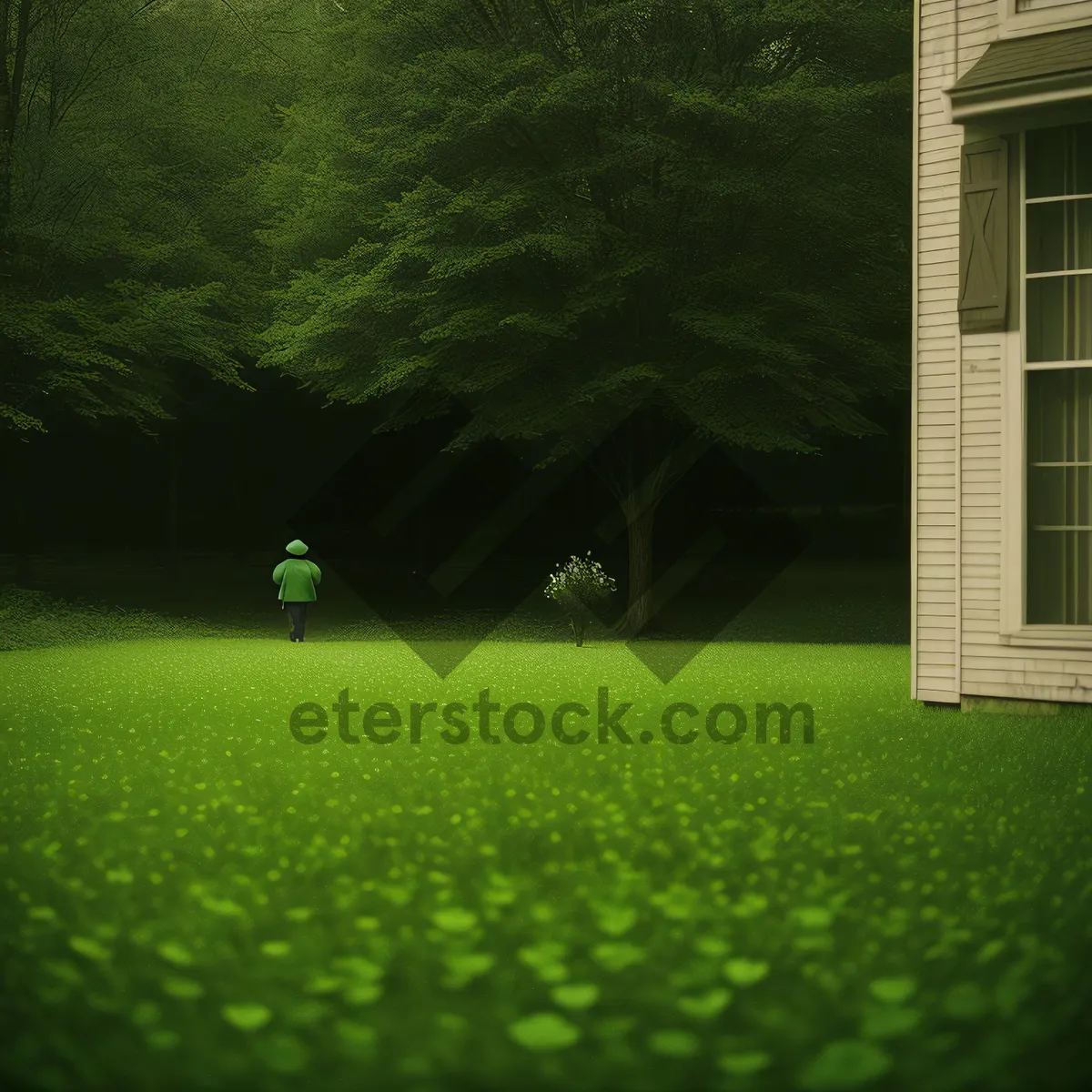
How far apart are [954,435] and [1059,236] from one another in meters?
1.84

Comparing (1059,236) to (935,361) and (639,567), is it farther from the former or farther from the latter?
(639,567)

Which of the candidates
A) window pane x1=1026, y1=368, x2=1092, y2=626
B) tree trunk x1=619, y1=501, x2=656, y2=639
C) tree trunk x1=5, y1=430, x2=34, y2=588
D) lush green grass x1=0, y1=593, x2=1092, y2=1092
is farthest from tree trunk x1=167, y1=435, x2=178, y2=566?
window pane x1=1026, y1=368, x2=1092, y2=626

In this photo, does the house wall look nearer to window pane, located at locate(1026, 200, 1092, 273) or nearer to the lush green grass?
window pane, located at locate(1026, 200, 1092, 273)

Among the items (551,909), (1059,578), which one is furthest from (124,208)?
(551,909)

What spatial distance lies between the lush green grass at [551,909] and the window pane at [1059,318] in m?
2.99

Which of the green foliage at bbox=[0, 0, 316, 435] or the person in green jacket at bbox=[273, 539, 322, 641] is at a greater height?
the green foliage at bbox=[0, 0, 316, 435]

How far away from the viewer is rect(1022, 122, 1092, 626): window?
482 inches

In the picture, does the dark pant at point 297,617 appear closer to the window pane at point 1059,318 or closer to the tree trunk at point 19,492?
the tree trunk at point 19,492

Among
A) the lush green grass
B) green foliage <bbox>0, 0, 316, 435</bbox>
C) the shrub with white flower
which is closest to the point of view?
the lush green grass

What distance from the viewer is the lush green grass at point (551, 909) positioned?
4.89 m

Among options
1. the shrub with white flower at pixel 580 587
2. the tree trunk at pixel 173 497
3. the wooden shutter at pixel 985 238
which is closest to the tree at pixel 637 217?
the shrub with white flower at pixel 580 587

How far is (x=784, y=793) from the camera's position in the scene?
953cm

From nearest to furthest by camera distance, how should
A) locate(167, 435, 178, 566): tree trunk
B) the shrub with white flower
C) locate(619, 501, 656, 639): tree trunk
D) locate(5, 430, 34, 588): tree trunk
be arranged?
1. the shrub with white flower
2. locate(619, 501, 656, 639): tree trunk
3. locate(5, 430, 34, 588): tree trunk
4. locate(167, 435, 178, 566): tree trunk

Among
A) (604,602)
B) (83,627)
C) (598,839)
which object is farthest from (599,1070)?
(83,627)
